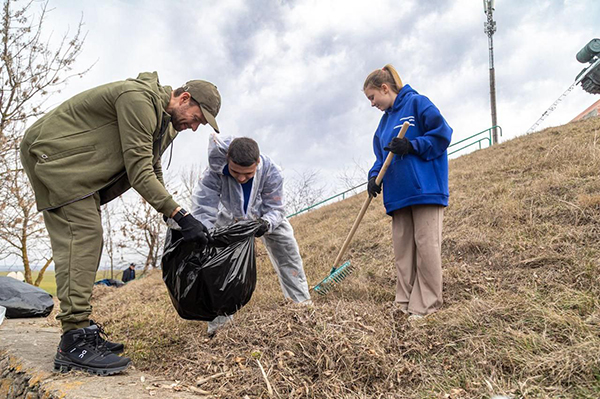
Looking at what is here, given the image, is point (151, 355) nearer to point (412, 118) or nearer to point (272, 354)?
point (272, 354)

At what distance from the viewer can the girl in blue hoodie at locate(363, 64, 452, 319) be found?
2.58 m

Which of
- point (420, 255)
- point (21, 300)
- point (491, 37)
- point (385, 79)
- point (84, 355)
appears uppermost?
point (491, 37)

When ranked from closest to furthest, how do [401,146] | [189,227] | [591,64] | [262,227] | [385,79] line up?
1. [189,227]
2. [401,146]
3. [262,227]
4. [385,79]
5. [591,64]

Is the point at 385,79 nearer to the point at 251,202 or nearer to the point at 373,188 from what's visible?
the point at 373,188

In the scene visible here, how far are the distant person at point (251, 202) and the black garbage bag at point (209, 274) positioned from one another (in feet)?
1.06

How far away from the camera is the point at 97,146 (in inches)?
84.6

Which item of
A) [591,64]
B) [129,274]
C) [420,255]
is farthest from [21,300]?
[591,64]

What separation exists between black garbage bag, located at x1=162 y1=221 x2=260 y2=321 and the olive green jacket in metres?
0.37

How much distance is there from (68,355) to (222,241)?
0.96m

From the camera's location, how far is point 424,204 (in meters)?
2.59

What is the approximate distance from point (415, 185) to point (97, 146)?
1870 millimetres

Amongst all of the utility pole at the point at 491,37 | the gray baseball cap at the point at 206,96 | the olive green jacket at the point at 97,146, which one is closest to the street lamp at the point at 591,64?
the utility pole at the point at 491,37

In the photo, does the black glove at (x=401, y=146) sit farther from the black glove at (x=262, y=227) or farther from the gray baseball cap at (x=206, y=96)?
the gray baseball cap at (x=206, y=96)

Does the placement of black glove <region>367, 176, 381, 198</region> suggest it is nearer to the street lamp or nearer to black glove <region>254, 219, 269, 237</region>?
black glove <region>254, 219, 269, 237</region>
